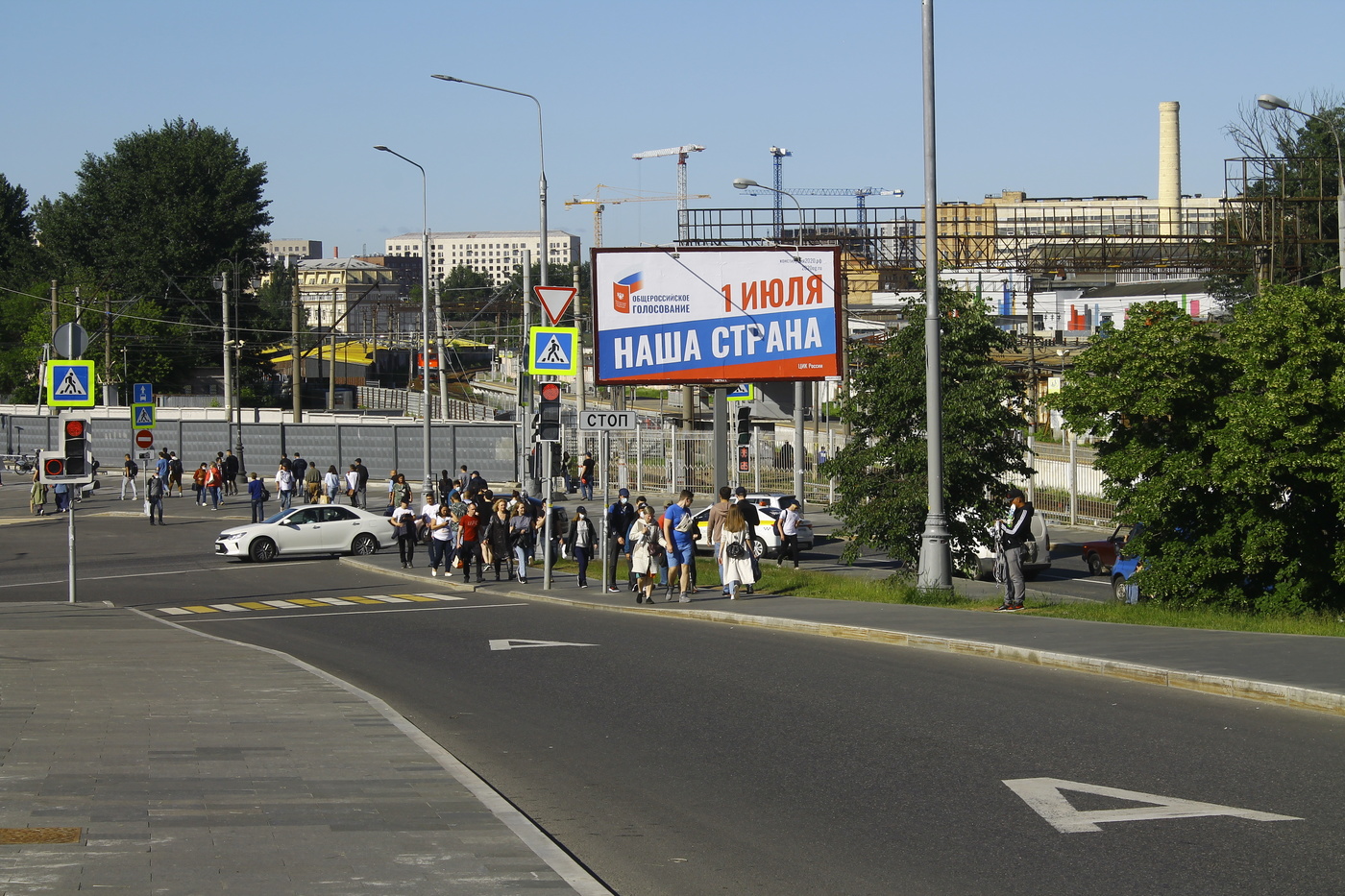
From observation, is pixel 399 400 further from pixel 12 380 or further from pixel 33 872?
pixel 33 872

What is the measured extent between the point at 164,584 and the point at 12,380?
77.4 meters

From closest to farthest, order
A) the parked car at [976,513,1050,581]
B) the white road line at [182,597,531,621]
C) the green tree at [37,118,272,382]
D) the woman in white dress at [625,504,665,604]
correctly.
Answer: the white road line at [182,597,531,621] < the woman in white dress at [625,504,665,604] < the parked car at [976,513,1050,581] < the green tree at [37,118,272,382]

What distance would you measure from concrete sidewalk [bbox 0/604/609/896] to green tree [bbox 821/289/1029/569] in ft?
44.3

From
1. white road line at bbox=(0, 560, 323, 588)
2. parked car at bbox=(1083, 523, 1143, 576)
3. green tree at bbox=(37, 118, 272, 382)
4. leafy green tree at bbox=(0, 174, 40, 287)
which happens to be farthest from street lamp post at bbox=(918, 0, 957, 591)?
leafy green tree at bbox=(0, 174, 40, 287)

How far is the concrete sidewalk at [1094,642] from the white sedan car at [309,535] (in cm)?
1328

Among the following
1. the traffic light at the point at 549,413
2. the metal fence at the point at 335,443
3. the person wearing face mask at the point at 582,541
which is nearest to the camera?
the traffic light at the point at 549,413

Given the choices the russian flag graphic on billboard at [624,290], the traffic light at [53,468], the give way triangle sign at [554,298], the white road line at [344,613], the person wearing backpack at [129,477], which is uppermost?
the russian flag graphic on billboard at [624,290]

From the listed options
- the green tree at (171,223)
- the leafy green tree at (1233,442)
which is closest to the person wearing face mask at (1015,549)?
the leafy green tree at (1233,442)

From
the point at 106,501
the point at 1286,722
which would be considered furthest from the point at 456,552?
the point at 106,501

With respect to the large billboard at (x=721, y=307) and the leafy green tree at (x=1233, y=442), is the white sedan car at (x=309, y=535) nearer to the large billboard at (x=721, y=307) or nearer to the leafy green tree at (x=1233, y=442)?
the large billboard at (x=721, y=307)

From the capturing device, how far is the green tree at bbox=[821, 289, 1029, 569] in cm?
2389

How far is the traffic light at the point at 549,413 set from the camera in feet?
76.5

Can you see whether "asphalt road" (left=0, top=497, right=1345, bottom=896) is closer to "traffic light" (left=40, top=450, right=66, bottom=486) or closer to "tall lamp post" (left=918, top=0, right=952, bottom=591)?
"tall lamp post" (left=918, top=0, right=952, bottom=591)

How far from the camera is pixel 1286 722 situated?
1009cm
